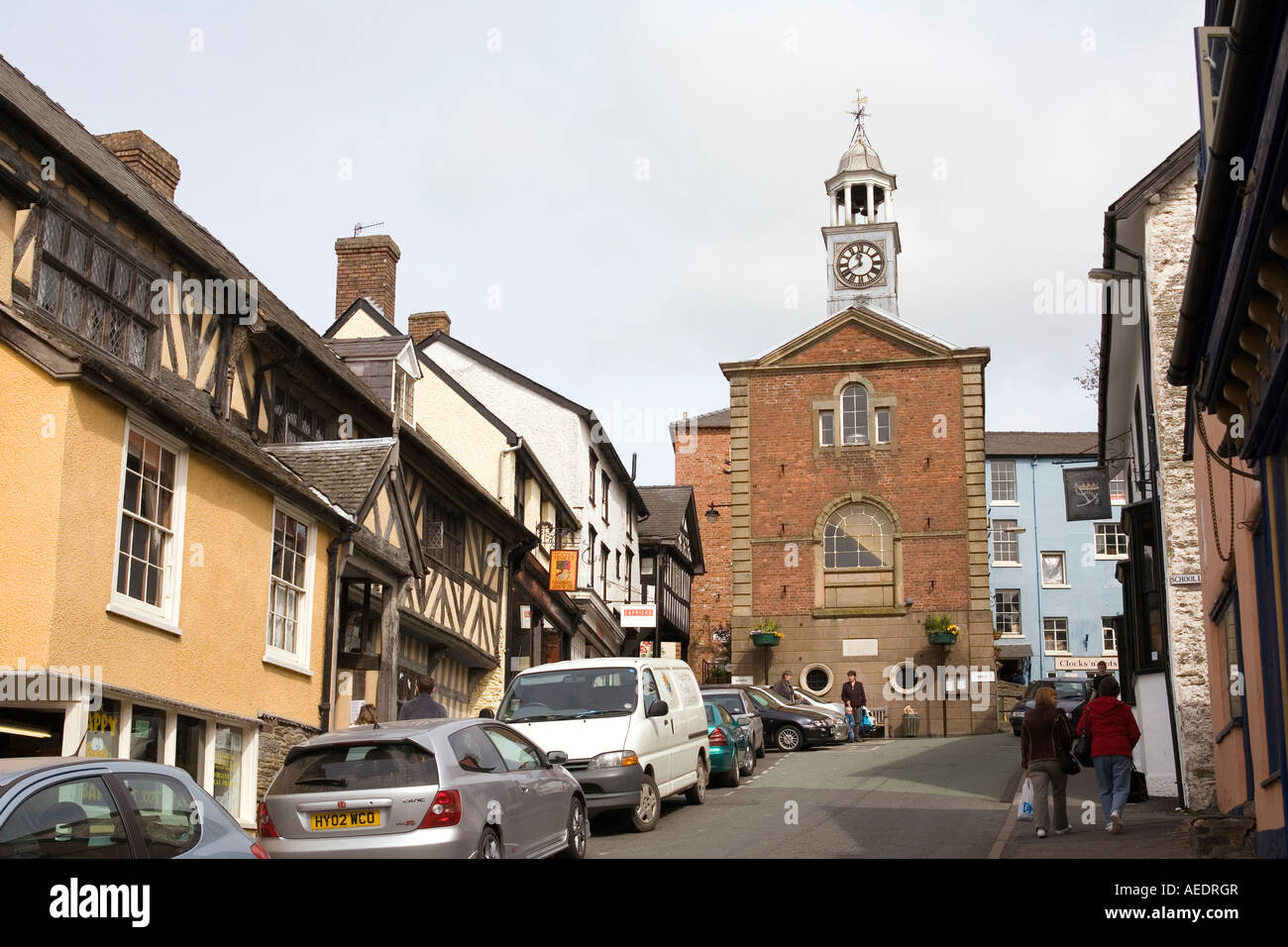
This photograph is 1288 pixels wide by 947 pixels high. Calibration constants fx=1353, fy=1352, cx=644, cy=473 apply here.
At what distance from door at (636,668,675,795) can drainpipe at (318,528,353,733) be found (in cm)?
369

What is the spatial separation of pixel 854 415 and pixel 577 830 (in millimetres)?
32196

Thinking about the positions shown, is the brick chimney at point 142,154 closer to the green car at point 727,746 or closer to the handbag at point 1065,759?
the green car at point 727,746

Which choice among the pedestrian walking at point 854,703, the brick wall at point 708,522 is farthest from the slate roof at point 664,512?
the pedestrian walking at point 854,703

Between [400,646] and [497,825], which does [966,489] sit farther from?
[497,825]

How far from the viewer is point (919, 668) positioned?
40062 mm

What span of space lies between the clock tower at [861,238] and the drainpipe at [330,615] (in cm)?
3551

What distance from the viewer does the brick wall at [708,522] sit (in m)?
58.0

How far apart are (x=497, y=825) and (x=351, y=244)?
23.6 m

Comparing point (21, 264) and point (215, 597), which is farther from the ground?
point (21, 264)

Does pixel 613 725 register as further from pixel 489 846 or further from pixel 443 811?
pixel 443 811

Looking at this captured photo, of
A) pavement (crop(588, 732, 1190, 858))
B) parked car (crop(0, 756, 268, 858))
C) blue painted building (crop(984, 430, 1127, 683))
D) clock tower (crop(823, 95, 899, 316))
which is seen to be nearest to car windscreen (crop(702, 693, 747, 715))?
pavement (crop(588, 732, 1190, 858))

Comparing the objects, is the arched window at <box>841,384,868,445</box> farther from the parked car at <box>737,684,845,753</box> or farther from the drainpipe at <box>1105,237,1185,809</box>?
the drainpipe at <box>1105,237,1185,809</box>
